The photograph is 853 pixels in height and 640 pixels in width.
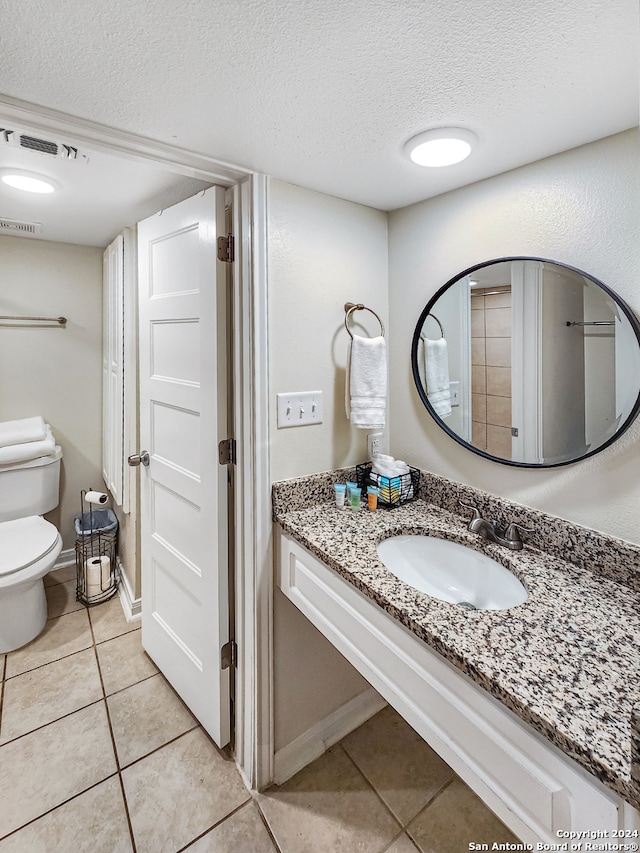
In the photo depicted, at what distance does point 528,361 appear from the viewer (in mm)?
1234

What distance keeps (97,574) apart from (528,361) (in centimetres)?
245

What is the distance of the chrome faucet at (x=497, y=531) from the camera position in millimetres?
1222

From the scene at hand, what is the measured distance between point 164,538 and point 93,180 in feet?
4.56

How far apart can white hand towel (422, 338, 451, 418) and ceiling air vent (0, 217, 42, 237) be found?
6.60 ft

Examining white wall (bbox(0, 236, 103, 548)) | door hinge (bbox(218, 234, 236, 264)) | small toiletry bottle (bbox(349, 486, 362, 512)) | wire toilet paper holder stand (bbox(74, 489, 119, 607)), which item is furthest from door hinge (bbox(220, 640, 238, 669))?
white wall (bbox(0, 236, 103, 548))

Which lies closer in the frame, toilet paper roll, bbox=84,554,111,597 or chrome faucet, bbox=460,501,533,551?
chrome faucet, bbox=460,501,533,551

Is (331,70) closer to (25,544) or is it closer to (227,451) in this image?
(227,451)

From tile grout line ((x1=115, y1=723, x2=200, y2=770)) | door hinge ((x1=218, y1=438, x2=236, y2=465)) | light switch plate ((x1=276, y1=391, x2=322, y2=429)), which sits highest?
light switch plate ((x1=276, y1=391, x2=322, y2=429))

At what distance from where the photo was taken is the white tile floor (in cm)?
127

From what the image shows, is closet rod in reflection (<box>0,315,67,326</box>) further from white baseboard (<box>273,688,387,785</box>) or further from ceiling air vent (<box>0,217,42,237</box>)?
white baseboard (<box>273,688,387,785</box>)

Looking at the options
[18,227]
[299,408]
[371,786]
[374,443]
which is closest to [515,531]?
[374,443]

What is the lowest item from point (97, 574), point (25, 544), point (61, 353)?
point (97, 574)

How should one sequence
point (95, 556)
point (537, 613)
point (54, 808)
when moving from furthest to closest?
point (95, 556)
point (54, 808)
point (537, 613)

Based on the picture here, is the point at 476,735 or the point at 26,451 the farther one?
the point at 26,451
